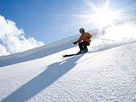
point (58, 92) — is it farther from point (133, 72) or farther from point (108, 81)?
point (133, 72)

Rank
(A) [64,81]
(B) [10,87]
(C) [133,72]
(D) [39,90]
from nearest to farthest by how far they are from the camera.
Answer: (C) [133,72] < (D) [39,90] < (A) [64,81] < (B) [10,87]

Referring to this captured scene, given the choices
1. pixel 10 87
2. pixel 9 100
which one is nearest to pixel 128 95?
pixel 9 100

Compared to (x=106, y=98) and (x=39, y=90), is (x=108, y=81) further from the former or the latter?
(x=39, y=90)

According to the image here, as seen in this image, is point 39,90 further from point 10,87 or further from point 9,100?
point 10,87

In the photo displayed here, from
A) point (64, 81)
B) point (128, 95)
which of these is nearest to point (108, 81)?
point (128, 95)

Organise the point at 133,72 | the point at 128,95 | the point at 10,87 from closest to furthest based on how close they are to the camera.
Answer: the point at 128,95 < the point at 133,72 < the point at 10,87

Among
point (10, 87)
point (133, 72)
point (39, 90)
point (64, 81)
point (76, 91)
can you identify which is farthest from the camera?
point (10, 87)

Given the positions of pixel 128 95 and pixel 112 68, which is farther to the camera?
pixel 112 68

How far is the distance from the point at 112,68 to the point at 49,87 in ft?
4.04

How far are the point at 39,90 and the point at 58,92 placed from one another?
1.43 ft

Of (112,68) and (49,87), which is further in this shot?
(112,68)

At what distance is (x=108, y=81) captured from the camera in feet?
8.95

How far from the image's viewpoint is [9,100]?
296 centimetres

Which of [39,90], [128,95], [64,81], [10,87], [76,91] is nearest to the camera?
[128,95]
